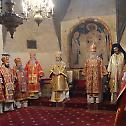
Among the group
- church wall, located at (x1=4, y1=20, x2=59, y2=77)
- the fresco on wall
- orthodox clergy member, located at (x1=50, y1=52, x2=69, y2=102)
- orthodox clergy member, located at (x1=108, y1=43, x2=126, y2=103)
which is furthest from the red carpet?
the fresco on wall

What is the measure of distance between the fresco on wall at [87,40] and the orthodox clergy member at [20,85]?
113 inches

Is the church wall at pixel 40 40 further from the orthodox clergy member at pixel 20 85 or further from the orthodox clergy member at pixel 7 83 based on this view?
the orthodox clergy member at pixel 7 83

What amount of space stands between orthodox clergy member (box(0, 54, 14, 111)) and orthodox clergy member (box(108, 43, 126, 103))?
3054 mm

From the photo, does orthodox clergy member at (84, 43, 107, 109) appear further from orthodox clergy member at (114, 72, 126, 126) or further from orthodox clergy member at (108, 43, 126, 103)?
orthodox clergy member at (114, 72, 126, 126)

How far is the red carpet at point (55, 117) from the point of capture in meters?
6.51

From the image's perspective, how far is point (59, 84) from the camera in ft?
30.6

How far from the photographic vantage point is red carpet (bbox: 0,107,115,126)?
651cm

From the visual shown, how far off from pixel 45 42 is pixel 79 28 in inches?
58.1

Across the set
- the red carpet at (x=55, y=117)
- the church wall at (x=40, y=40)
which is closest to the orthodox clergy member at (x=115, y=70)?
the red carpet at (x=55, y=117)

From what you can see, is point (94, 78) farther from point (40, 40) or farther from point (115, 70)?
point (40, 40)

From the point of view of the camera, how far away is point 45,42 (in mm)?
11336

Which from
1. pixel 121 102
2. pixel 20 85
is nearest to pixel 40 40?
pixel 20 85

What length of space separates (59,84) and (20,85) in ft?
4.42

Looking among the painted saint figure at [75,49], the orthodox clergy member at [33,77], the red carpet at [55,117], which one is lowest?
the red carpet at [55,117]
